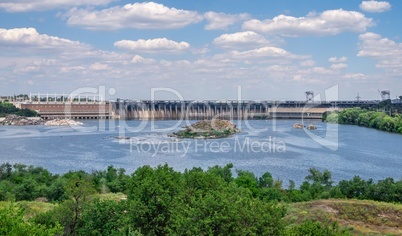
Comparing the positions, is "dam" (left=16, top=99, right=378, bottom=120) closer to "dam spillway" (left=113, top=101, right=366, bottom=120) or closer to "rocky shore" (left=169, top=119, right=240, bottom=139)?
"dam spillway" (left=113, top=101, right=366, bottom=120)

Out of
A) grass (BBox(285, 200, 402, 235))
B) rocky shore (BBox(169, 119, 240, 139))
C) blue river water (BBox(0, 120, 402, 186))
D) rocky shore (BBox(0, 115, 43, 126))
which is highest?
rocky shore (BBox(0, 115, 43, 126))

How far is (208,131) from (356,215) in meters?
40.7

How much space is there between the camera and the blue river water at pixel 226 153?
30.8 meters

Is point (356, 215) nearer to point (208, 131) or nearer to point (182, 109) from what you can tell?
point (208, 131)

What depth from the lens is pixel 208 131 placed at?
56000 millimetres

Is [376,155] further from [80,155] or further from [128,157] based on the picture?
[80,155]

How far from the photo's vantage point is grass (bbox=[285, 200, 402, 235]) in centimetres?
1437

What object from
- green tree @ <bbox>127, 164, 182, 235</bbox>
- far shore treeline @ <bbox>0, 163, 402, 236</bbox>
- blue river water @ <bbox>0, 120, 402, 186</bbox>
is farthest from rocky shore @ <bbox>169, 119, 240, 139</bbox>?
green tree @ <bbox>127, 164, 182, 235</bbox>

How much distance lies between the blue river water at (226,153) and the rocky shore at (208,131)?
2.08 m

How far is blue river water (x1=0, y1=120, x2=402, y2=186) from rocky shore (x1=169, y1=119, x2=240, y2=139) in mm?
2080

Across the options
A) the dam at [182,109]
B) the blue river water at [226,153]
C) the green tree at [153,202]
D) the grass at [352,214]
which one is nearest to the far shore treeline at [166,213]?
the green tree at [153,202]

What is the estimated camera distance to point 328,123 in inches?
3022

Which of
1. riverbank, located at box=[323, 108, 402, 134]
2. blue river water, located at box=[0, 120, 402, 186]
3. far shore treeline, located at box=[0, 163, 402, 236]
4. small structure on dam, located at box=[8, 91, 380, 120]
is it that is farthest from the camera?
small structure on dam, located at box=[8, 91, 380, 120]

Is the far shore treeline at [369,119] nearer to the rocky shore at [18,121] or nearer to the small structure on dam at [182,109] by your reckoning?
the small structure on dam at [182,109]
